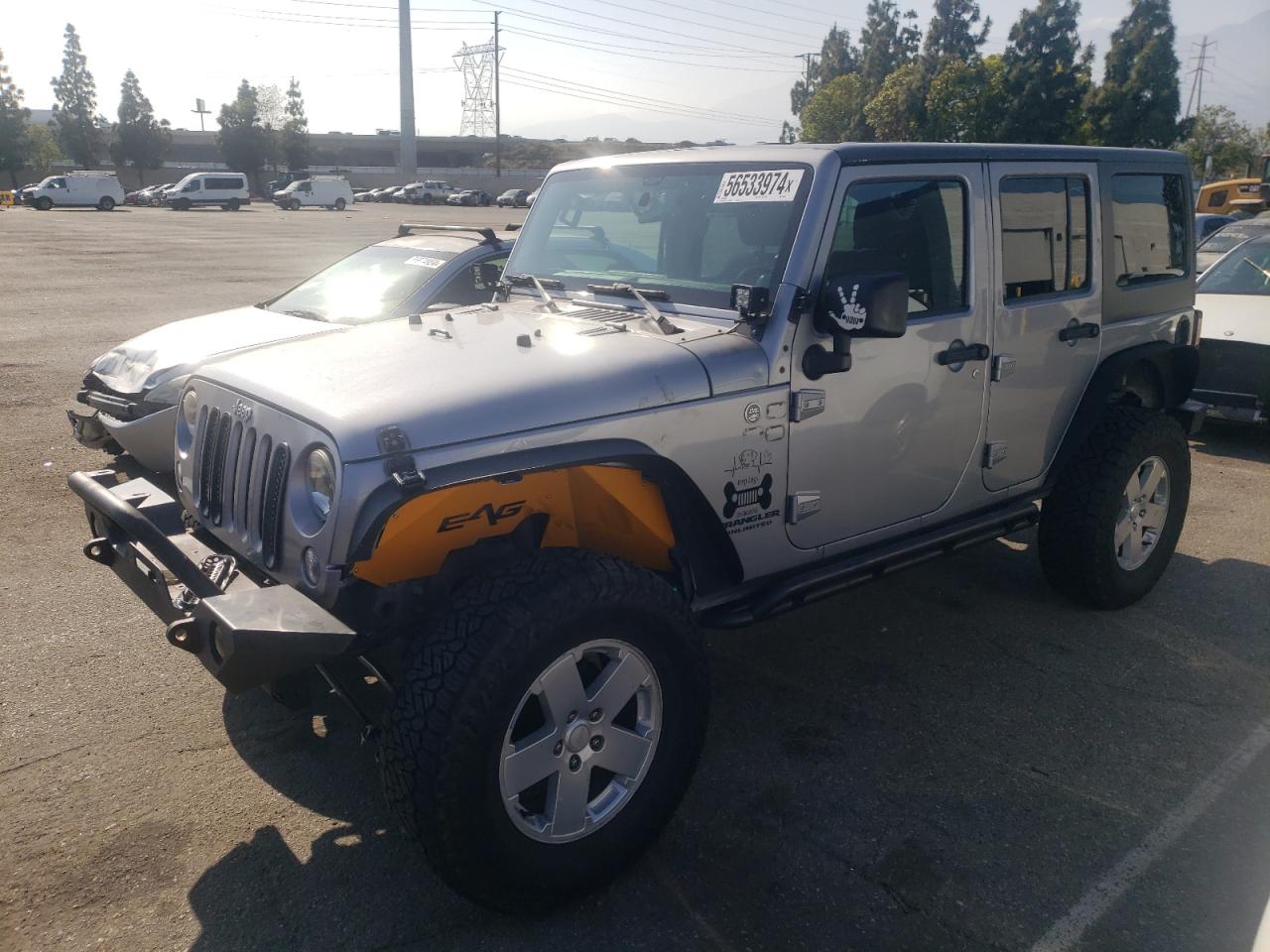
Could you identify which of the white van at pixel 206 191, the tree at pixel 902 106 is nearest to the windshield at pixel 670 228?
the tree at pixel 902 106

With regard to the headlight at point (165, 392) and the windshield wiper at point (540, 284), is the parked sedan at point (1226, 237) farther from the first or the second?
the headlight at point (165, 392)

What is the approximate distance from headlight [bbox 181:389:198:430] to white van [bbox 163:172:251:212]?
54424 mm

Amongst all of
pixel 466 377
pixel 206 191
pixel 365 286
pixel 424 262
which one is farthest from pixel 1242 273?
pixel 206 191

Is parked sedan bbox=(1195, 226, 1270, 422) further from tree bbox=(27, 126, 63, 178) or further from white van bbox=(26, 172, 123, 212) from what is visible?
tree bbox=(27, 126, 63, 178)

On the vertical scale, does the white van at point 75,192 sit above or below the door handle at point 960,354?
above

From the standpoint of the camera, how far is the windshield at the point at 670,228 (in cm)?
350

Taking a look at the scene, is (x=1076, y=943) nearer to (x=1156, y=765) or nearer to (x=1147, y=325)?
(x=1156, y=765)

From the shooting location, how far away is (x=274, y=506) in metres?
2.85

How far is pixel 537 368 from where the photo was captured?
9.91ft

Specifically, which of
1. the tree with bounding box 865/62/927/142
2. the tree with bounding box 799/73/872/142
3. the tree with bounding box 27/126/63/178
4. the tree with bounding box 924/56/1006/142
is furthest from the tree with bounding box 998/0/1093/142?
the tree with bounding box 27/126/63/178

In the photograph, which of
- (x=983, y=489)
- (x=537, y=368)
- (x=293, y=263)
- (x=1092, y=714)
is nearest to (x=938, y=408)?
(x=983, y=489)

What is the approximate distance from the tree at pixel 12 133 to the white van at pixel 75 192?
2190cm

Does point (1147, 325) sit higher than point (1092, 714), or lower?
higher

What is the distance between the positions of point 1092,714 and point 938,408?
4.52 ft
